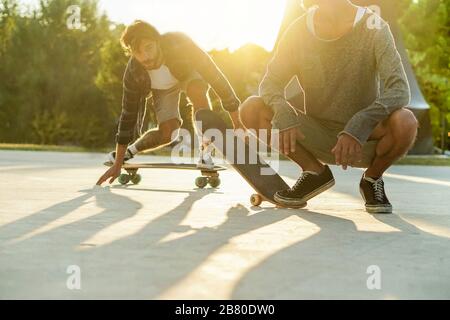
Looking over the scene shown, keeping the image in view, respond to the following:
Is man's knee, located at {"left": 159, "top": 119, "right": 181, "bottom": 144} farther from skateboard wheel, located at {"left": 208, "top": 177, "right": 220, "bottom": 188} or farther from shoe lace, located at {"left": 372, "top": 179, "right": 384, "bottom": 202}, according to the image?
shoe lace, located at {"left": 372, "top": 179, "right": 384, "bottom": 202}

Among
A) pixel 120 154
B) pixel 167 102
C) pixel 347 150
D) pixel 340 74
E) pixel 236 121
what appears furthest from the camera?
pixel 167 102

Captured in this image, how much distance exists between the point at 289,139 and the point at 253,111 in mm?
430

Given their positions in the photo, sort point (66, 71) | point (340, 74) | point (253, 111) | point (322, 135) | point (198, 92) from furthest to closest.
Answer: point (66, 71)
point (198, 92)
point (253, 111)
point (322, 135)
point (340, 74)

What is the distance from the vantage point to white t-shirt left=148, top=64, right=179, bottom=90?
202 inches

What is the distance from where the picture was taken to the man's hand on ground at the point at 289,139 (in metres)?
3.64

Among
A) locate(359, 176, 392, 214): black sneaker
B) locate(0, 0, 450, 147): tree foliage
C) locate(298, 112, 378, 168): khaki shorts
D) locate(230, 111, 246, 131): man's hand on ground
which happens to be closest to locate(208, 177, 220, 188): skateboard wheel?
locate(230, 111, 246, 131): man's hand on ground

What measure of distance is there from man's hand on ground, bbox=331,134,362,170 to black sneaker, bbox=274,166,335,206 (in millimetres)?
563

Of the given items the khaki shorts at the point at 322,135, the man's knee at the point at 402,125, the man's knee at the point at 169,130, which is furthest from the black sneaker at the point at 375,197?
the man's knee at the point at 169,130

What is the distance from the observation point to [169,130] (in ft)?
18.7

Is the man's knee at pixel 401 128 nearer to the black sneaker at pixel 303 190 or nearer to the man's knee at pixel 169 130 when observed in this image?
the black sneaker at pixel 303 190

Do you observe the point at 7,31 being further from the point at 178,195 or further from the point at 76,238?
the point at 76,238

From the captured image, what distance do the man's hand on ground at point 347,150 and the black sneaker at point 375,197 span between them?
1.76 feet

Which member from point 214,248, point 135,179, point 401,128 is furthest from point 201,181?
point 214,248

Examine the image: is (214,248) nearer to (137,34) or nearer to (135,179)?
(137,34)
